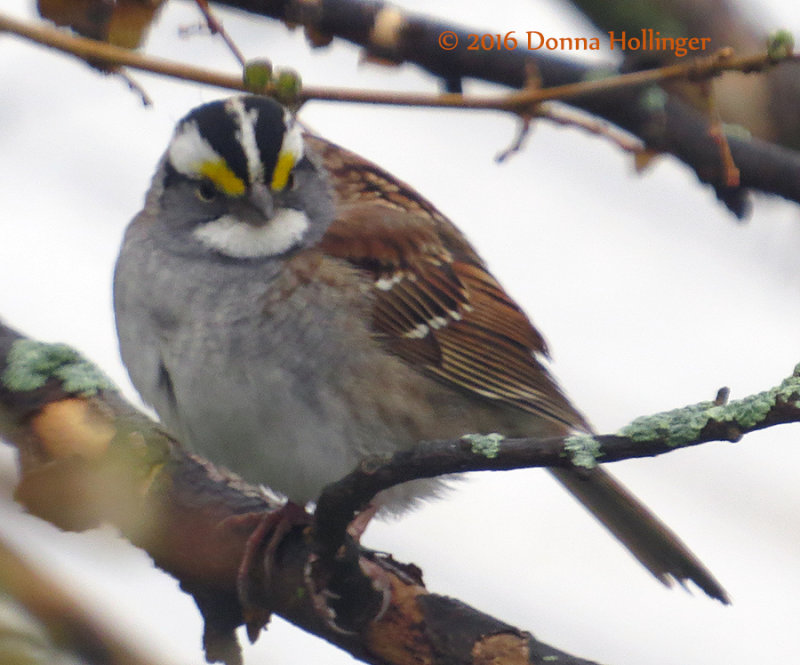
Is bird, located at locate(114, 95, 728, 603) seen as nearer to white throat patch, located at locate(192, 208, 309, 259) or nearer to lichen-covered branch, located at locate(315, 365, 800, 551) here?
white throat patch, located at locate(192, 208, 309, 259)

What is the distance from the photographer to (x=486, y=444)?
1403 millimetres

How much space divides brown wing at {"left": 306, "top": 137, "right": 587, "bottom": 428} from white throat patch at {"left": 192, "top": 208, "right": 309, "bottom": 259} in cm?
10

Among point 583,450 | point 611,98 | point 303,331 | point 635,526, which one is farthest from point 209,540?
point 611,98

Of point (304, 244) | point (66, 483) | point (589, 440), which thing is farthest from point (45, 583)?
point (304, 244)

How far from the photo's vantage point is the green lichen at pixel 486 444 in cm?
139

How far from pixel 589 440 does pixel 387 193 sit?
2069 mm

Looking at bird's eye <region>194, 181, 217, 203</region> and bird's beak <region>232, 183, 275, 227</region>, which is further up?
bird's eye <region>194, 181, 217, 203</region>

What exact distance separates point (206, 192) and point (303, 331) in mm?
460

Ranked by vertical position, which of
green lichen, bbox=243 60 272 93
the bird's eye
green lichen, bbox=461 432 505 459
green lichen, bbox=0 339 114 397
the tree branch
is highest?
the tree branch

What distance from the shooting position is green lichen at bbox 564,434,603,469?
4.30ft

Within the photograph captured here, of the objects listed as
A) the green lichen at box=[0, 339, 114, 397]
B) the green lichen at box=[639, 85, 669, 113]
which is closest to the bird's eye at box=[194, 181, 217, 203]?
the green lichen at box=[0, 339, 114, 397]

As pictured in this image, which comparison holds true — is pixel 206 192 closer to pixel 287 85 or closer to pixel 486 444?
pixel 287 85

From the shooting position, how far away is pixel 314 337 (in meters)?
2.71

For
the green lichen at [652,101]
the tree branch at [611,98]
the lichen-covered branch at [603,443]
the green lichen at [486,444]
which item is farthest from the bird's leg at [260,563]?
the green lichen at [652,101]
